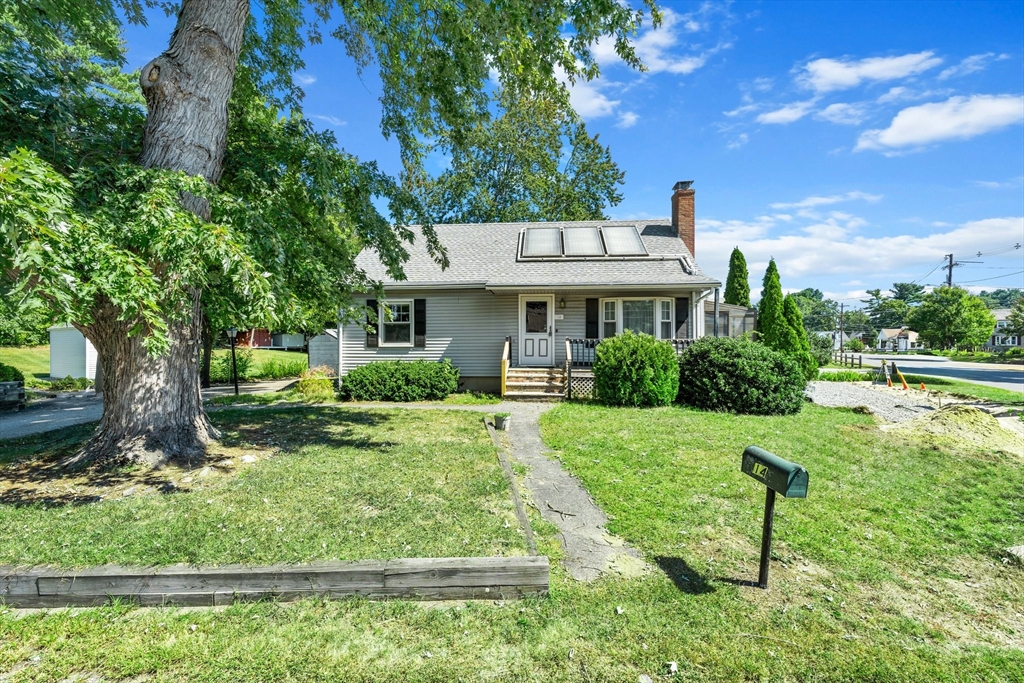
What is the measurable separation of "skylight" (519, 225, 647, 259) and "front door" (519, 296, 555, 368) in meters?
1.67

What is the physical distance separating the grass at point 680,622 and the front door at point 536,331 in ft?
28.6

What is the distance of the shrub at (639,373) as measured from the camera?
10422mm

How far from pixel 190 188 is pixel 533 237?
11702 mm

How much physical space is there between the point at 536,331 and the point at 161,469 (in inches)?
384

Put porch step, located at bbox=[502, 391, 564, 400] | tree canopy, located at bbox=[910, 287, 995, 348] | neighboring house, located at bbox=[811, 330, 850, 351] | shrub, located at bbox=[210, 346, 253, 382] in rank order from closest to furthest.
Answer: porch step, located at bbox=[502, 391, 564, 400], shrub, located at bbox=[210, 346, 253, 382], neighboring house, located at bbox=[811, 330, 850, 351], tree canopy, located at bbox=[910, 287, 995, 348]

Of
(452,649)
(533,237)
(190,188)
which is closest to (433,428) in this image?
(190,188)

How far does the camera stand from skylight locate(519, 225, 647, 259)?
14.4 m

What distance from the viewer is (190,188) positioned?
4.80 m

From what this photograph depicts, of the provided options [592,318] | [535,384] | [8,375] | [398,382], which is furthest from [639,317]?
[8,375]

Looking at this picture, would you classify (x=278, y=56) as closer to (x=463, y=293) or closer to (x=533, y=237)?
(x=463, y=293)

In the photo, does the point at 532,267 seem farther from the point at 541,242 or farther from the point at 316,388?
the point at 316,388

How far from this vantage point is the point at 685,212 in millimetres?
15609

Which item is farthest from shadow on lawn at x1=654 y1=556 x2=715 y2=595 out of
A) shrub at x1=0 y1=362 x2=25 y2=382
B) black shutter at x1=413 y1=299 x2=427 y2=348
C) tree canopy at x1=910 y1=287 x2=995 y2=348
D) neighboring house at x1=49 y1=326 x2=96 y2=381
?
→ tree canopy at x1=910 y1=287 x2=995 y2=348

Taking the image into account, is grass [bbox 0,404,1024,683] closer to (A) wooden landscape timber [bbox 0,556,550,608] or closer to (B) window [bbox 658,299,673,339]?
(A) wooden landscape timber [bbox 0,556,550,608]
